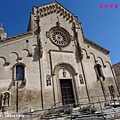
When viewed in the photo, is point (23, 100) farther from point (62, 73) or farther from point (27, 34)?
point (27, 34)

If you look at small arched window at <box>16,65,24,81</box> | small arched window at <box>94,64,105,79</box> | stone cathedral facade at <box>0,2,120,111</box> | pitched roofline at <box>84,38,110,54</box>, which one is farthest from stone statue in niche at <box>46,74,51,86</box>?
pitched roofline at <box>84,38,110,54</box>

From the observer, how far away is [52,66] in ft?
56.0

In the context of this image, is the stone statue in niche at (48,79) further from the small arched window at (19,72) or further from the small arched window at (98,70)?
the small arched window at (98,70)

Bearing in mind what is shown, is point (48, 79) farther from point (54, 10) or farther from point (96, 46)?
point (54, 10)

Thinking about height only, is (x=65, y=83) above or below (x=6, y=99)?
above

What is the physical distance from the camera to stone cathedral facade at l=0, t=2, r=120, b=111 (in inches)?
578

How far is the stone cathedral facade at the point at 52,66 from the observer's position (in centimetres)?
1468

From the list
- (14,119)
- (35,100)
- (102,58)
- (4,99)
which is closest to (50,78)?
(35,100)

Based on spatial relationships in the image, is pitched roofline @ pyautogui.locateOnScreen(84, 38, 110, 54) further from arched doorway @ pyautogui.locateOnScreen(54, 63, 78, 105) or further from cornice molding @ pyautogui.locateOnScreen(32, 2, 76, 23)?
→ arched doorway @ pyautogui.locateOnScreen(54, 63, 78, 105)

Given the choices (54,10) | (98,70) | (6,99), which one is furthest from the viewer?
(54,10)

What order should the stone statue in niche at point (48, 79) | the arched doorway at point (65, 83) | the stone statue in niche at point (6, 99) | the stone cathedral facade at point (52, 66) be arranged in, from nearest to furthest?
the stone statue in niche at point (6, 99)
the stone cathedral facade at point (52, 66)
the stone statue in niche at point (48, 79)
the arched doorway at point (65, 83)

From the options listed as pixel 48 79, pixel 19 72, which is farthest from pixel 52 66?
pixel 19 72

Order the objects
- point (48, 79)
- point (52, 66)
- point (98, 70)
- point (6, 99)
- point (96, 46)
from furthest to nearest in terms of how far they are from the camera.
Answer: point (96, 46) → point (98, 70) → point (52, 66) → point (48, 79) → point (6, 99)

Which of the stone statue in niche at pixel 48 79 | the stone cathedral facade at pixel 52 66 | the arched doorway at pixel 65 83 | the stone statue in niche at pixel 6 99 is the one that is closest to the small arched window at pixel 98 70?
the stone cathedral facade at pixel 52 66
